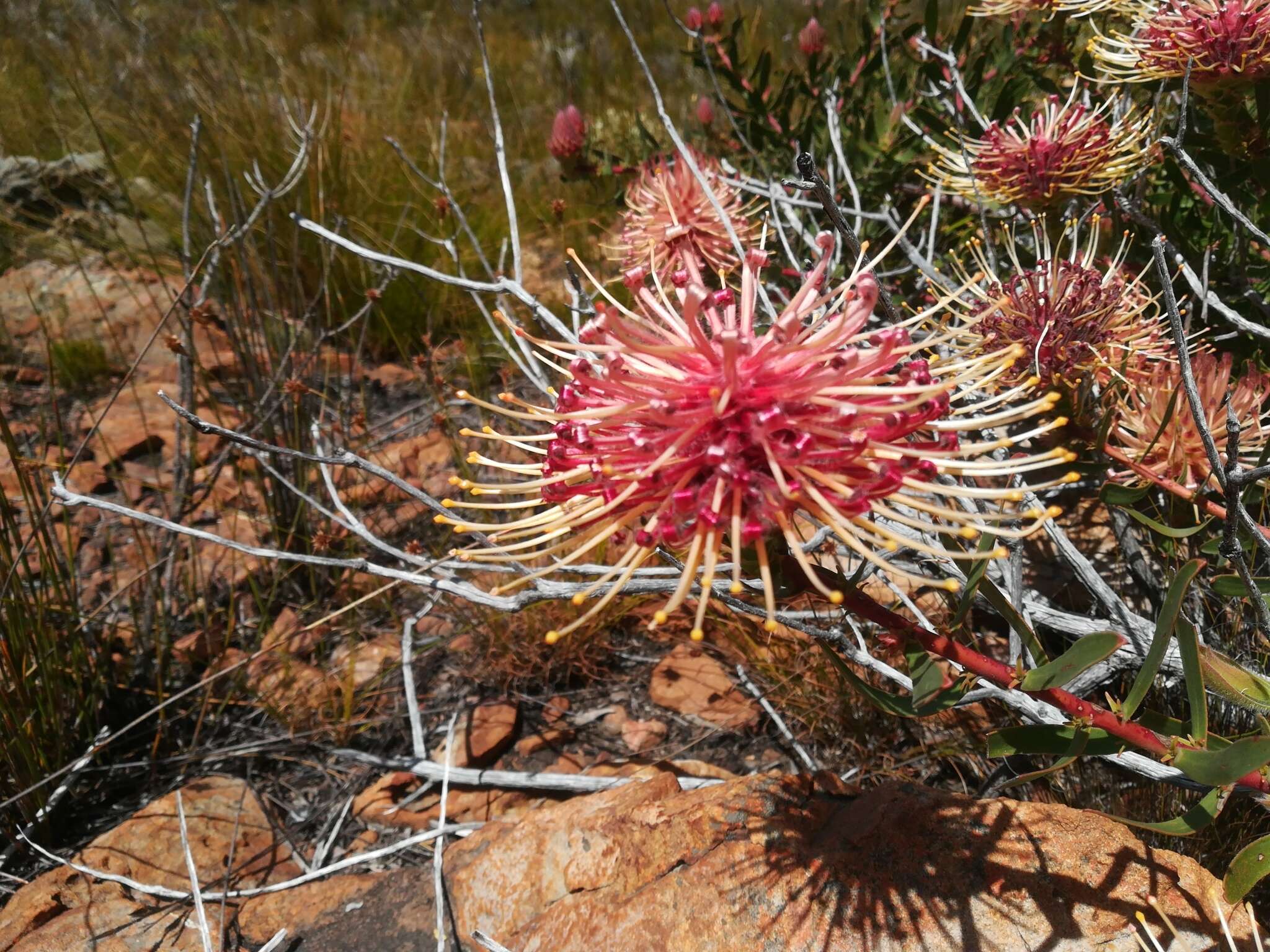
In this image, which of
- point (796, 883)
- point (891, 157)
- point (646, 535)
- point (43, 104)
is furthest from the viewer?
point (43, 104)

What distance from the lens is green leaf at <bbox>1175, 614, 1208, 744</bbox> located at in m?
0.95

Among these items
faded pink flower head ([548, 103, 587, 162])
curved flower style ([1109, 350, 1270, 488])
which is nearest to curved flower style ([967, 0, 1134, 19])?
curved flower style ([1109, 350, 1270, 488])

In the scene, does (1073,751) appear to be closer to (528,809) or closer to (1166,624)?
(1166,624)

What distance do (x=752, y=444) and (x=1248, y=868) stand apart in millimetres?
818

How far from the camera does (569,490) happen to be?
39.8 inches

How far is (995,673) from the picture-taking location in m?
1.01

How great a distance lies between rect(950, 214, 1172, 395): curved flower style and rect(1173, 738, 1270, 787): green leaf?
0.73m

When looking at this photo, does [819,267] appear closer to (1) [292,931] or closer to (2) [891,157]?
(1) [292,931]

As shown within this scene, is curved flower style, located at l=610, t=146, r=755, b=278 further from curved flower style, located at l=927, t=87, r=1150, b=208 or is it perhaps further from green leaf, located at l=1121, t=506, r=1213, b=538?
green leaf, located at l=1121, t=506, r=1213, b=538

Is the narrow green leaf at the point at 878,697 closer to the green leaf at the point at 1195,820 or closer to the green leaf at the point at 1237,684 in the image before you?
the green leaf at the point at 1195,820

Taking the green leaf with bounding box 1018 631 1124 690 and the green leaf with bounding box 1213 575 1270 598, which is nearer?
the green leaf with bounding box 1018 631 1124 690

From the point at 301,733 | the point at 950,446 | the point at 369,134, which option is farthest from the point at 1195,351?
the point at 369,134

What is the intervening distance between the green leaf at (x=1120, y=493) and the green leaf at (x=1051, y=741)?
0.52 meters

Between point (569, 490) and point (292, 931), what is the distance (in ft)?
4.08
